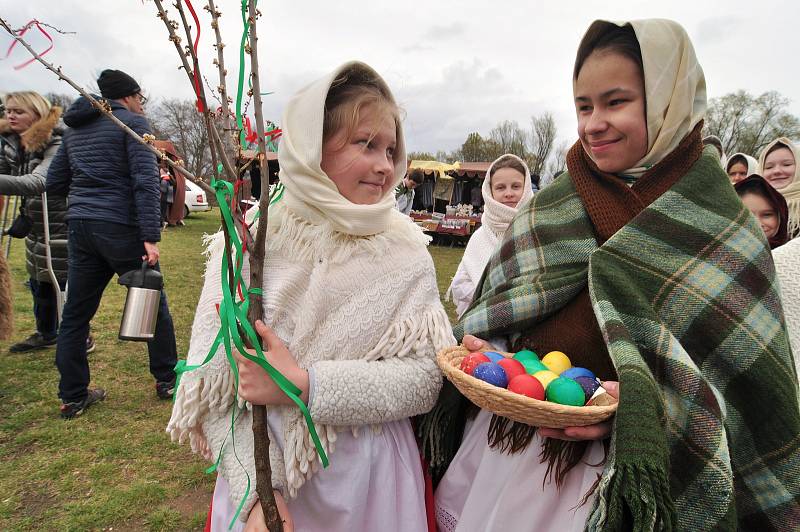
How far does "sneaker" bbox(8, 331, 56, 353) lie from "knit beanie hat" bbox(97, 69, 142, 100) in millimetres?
2598

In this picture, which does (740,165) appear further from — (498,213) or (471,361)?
(471,361)

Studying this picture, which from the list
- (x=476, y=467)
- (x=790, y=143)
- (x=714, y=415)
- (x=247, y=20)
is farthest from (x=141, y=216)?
(x=790, y=143)

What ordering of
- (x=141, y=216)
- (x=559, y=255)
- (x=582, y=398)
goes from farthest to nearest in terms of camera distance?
(x=141, y=216) < (x=559, y=255) < (x=582, y=398)

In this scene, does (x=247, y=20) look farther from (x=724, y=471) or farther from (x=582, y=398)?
(x=724, y=471)

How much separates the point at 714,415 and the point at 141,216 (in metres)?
3.16

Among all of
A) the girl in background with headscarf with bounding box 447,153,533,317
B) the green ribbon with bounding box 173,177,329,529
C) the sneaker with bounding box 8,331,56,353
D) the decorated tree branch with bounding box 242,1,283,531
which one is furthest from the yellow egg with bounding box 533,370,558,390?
the sneaker with bounding box 8,331,56,353

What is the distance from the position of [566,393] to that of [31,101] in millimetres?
4237

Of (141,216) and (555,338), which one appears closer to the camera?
(555,338)

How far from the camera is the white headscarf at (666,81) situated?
3.96 feet

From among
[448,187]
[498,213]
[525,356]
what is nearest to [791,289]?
[525,356]

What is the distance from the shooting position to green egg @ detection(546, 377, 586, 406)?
1.09 meters

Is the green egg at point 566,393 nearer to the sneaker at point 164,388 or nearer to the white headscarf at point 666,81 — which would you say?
the white headscarf at point 666,81

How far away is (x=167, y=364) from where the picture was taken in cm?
344

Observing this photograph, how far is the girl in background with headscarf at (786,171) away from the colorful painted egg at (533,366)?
273cm
